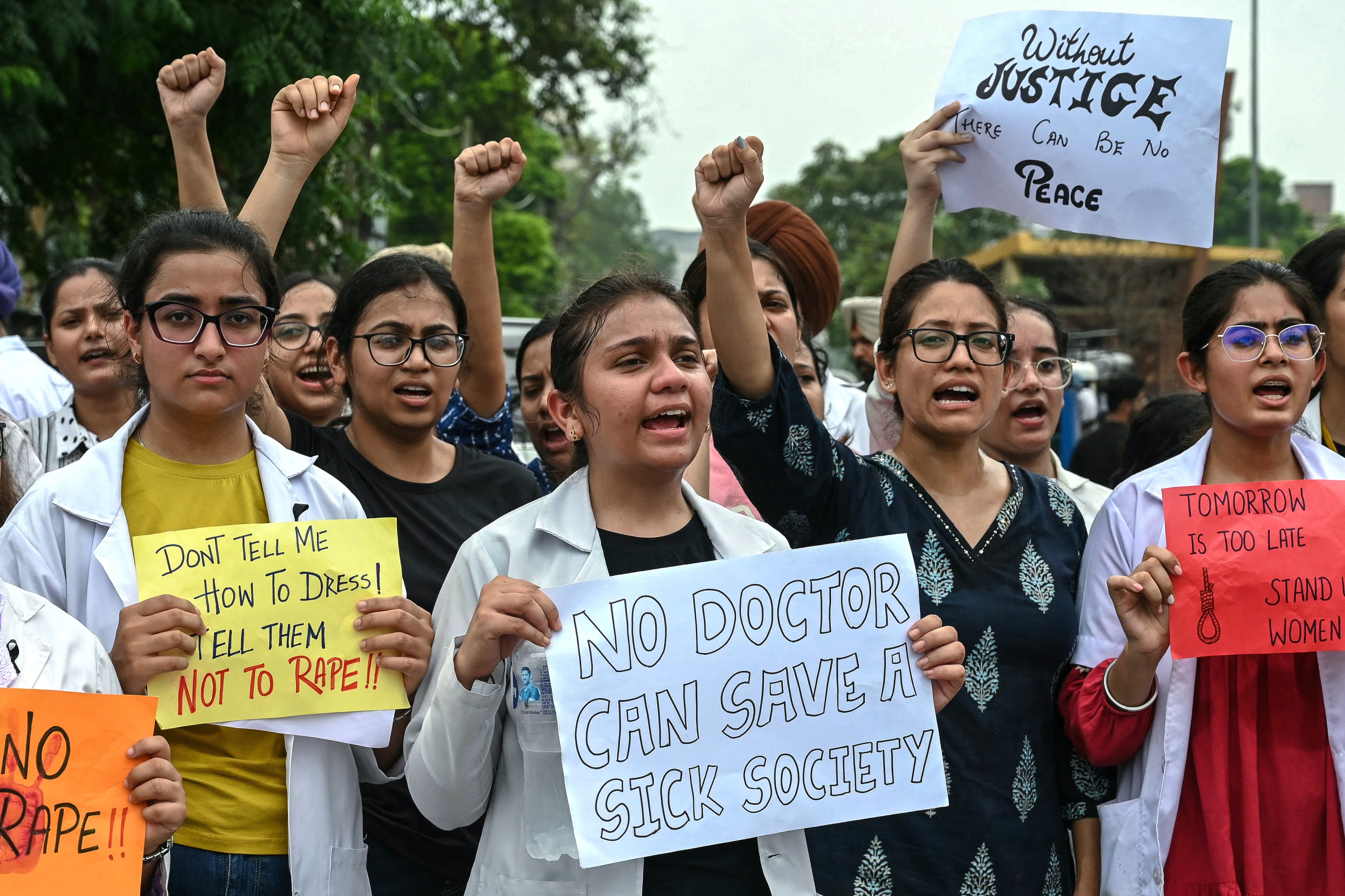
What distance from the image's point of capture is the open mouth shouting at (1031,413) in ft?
14.7

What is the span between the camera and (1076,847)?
3.00m

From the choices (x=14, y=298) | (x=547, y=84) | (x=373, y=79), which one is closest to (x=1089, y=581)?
(x=14, y=298)

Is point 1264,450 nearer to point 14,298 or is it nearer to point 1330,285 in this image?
point 1330,285

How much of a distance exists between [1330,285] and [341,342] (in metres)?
2.66

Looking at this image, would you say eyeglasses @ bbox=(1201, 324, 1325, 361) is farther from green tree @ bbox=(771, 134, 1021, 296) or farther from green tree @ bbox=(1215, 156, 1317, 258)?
green tree @ bbox=(1215, 156, 1317, 258)

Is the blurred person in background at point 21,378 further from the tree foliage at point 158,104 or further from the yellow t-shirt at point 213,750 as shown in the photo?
the yellow t-shirt at point 213,750

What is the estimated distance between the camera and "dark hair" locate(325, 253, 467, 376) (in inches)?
140

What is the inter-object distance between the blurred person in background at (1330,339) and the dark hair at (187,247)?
260cm

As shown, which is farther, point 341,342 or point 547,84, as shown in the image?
point 547,84

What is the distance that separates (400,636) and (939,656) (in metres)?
1.06

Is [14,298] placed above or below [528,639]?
above

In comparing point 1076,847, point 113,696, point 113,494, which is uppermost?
point 113,494

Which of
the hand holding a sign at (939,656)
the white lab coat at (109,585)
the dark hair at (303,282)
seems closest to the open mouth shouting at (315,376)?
the dark hair at (303,282)

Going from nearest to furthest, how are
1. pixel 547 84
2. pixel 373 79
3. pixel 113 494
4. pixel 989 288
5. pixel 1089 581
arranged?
pixel 113 494
pixel 1089 581
pixel 989 288
pixel 373 79
pixel 547 84
